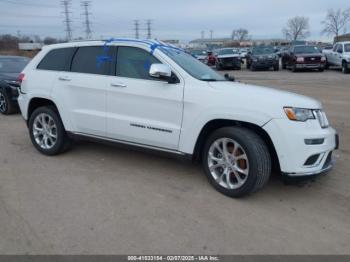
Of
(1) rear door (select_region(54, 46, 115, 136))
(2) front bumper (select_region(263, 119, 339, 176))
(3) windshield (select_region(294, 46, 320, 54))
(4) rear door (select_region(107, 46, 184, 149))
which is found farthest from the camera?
(3) windshield (select_region(294, 46, 320, 54))

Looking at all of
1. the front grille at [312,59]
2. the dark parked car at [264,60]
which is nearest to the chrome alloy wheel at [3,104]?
the front grille at [312,59]

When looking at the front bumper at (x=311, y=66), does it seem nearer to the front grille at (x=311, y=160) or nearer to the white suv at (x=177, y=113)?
the white suv at (x=177, y=113)

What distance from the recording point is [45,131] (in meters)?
5.96

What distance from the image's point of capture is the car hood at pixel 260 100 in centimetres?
400

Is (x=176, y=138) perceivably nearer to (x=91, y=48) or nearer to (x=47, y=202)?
(x=47, y=202)

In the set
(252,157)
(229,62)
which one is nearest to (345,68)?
(229,62)

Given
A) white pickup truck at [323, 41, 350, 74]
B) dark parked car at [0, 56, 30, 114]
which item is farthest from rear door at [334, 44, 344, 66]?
dark parked car at [0, 56, 30, 114]

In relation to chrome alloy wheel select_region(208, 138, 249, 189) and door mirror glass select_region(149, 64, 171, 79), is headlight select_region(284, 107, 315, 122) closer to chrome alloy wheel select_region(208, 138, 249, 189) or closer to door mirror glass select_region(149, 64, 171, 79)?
chrome alloy wheel select_region(208, 138, 249, 189)

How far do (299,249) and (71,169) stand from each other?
3.33m

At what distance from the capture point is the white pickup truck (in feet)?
72.0

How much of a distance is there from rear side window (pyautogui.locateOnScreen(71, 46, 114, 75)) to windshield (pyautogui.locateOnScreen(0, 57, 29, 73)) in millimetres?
5746

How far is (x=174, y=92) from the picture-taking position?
4.52m

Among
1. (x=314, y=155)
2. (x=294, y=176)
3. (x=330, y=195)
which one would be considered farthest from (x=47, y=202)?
(x=330, y=195)

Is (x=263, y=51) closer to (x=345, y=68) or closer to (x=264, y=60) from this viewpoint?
(x=264, y=60)
